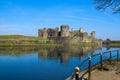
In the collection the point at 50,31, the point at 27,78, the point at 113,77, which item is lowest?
the point at 27,78

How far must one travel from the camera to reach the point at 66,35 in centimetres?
14025

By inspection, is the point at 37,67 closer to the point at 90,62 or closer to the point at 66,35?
the point at 90,62

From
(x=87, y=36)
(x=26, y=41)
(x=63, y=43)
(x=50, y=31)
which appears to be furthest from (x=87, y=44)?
(x=26, y=41)

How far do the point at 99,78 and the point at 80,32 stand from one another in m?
131

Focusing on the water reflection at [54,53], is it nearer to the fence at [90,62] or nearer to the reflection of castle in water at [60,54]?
the reflection of castle in water at [60,54]

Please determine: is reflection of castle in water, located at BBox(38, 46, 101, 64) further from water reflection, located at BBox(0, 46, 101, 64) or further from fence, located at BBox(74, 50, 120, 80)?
fence, located at BBox(74, 50, 120, 80)

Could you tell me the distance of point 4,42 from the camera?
115 m

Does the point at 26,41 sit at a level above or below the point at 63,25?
below

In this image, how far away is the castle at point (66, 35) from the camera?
13875cm

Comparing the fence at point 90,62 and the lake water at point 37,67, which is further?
the lake water at point 37,67

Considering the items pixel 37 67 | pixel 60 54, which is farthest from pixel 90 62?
pixel 60 54

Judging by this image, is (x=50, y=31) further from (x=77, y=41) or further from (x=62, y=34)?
(x=77, y=41)

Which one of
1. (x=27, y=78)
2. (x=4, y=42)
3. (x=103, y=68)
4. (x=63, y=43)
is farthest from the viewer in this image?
(x=63, y=43)

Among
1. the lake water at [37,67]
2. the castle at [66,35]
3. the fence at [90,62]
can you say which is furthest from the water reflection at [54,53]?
the castle at [66,35]
